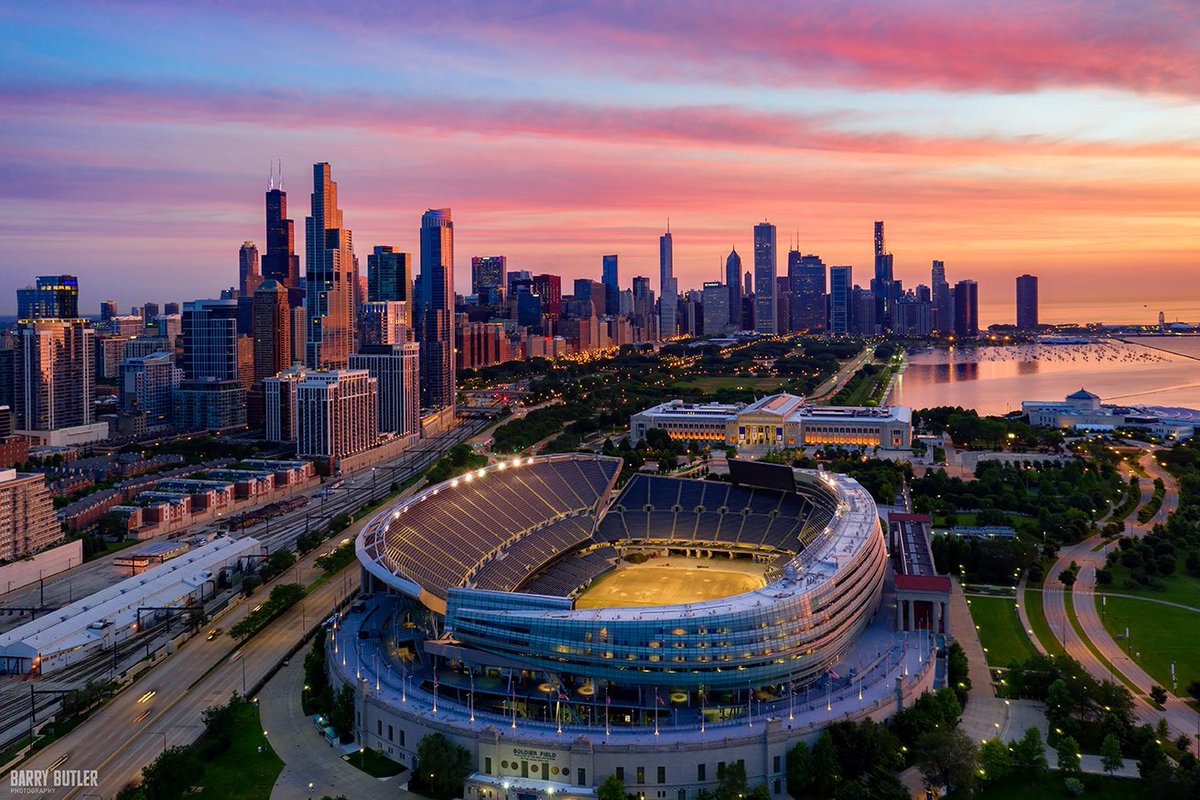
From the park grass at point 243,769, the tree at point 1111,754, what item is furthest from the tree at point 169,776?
the tree at point 1111,754

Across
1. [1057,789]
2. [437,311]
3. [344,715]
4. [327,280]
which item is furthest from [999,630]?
[437,311]

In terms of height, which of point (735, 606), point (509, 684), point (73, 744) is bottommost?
point (73, 744)

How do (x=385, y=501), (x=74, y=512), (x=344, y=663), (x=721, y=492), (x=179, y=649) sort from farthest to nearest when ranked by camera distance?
1. (x=385, y=501)
2. (x=74, y=512)
3. (x=721, y=492)
4. (x=179, y=649)
5. (x=344, y=663)

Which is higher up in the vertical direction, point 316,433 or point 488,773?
point 316,433

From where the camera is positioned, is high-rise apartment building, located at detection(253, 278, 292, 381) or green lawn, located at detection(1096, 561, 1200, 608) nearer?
green lawn, located at detection(1096, 561, 1200, 608)

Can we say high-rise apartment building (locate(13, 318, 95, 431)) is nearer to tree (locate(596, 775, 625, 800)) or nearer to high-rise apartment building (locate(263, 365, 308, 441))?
high-rise apartment building (locate(263, 365, 308, 441))

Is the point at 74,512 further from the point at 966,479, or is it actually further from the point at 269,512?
the point at 966,479

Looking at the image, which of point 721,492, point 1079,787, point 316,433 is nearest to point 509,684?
point 1079,787

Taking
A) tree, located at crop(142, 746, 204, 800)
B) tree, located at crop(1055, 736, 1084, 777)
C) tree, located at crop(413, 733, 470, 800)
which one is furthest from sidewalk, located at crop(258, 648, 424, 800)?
tree, located at crop(1055, 736, 1084, 777)
